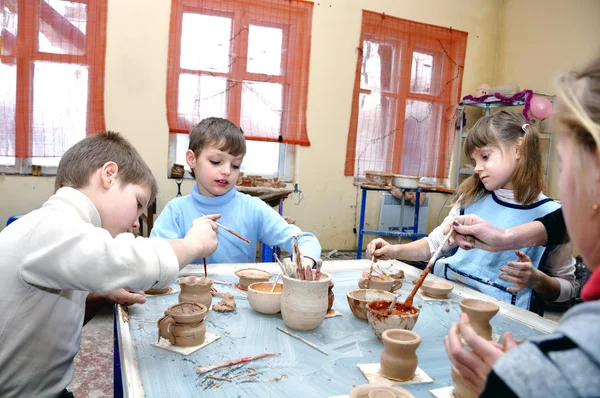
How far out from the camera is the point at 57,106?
450 centimetres

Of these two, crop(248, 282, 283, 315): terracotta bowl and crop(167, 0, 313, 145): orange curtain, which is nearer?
crop(248, 282, 283, 315): terracotta bowl

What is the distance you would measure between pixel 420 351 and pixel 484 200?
4.03 ft

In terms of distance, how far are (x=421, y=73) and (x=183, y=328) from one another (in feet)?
18.7

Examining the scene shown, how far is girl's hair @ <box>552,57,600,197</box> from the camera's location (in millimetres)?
567

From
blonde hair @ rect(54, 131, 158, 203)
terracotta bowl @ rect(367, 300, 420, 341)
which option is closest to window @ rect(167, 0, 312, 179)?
blonde hair @ rect(54, 131, 158, 203)

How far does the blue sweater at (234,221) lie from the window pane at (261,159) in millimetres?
3122

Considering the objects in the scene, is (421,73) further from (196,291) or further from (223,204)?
(196,291)

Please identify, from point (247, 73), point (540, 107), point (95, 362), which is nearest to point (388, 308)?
point (95, 362)

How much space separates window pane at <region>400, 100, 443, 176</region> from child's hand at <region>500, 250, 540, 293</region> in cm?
443

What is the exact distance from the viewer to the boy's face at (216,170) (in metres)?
2.18

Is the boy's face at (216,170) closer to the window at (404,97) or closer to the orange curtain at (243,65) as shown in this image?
the orange curtain at (243,65)

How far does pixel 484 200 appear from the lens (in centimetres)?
214

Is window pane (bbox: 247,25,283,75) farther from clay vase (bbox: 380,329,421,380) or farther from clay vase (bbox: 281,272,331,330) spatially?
clay vase (bbox: 380,329,421,380)

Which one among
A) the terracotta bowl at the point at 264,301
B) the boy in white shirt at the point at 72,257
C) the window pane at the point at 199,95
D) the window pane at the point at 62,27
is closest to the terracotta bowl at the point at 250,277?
the terracotta bowl at the point at 264,301
